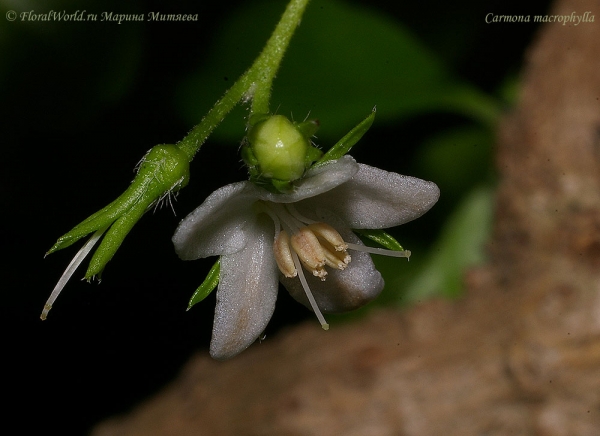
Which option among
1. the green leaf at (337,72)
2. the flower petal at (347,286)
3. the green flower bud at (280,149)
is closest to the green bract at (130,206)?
the green flower bud at (280,149)

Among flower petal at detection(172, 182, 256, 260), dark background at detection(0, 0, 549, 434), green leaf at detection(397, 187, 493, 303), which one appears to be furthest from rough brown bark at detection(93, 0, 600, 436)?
flower petal at detection(172, 182, 256, 260)

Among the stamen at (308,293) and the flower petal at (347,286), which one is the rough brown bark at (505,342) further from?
the stamen at (308,293)

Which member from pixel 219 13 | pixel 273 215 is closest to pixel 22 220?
pixel 219 13

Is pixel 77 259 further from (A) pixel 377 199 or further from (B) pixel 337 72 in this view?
(B) pixel 337 72

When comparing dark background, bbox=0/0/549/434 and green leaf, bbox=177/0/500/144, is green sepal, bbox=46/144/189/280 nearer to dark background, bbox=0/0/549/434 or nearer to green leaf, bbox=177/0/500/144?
dark background, bbox=0/0/549/434

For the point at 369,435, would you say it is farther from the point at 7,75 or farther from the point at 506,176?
the point at 7,75

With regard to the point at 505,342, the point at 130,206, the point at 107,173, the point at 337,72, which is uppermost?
the point at 130,206

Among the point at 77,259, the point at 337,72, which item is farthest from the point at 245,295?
the point at 337,72
